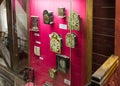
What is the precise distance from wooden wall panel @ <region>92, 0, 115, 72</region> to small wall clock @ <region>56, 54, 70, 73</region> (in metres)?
0.45

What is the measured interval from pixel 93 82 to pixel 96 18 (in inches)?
55.9

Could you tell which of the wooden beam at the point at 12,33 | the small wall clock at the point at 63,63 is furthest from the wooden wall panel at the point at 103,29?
the wooden beam at the point at 12,33

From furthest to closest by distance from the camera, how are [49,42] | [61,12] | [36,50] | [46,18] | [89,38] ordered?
[36,50] → [49,42] → [46,18] → [61,12] → [89,38]

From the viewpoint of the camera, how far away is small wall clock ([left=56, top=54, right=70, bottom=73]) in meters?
2.99

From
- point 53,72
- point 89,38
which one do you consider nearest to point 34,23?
point 53,72

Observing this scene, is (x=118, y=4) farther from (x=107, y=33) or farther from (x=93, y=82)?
(x=93, y=82)

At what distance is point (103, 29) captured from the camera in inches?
98.6

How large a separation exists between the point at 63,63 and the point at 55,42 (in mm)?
341

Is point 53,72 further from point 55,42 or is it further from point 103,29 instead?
point 103,29

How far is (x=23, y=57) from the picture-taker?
3992 mm

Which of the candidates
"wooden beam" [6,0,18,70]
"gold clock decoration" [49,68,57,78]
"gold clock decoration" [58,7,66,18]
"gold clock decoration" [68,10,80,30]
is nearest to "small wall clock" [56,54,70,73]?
"gold clock decoration" [49,68,57,78]

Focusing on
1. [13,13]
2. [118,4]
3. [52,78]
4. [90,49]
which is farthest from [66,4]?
[13,13]

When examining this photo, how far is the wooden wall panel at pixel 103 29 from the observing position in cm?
240

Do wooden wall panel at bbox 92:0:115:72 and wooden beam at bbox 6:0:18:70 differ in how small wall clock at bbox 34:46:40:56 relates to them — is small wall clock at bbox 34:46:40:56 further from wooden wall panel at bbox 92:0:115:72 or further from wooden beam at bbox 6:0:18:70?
wooden wall panel at bbox 92:0:115:72
